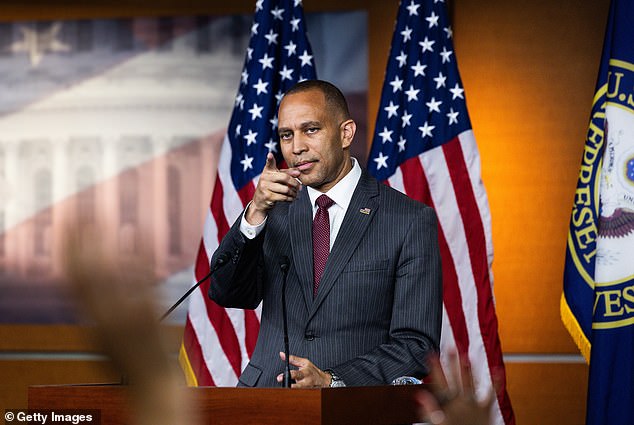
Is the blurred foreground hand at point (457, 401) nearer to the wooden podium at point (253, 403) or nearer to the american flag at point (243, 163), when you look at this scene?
the wooden podium at point (253, 403)

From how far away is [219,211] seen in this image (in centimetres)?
436

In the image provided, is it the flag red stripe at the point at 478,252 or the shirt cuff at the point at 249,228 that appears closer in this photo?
the shirt cuff at the point at 249,228

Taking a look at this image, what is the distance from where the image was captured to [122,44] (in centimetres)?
517

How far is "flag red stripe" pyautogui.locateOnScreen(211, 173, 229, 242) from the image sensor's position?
433 centimetres

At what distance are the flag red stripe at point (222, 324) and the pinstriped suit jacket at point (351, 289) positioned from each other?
1519 mm

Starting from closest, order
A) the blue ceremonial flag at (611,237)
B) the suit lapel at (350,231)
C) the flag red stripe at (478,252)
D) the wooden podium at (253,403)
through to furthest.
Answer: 1. the wooden podium at (253,403)
2. the suit lapel at (350,231)
3. the blue ceremonial flag at (611,237)
4. the flag red stripe at (478,252)

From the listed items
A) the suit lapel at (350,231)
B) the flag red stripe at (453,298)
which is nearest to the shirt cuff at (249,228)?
the suit lapel at (350,231)

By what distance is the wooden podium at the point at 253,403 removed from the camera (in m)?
1.74

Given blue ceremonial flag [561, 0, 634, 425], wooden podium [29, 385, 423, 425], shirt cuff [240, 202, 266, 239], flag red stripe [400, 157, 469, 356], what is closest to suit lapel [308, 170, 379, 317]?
shirt cuff [240, 202, 266, 239]

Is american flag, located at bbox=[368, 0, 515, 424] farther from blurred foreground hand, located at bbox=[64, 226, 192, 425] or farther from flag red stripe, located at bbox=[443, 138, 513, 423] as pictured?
blurred foreground hand, located at bbox=[64, 226, 192, 425]

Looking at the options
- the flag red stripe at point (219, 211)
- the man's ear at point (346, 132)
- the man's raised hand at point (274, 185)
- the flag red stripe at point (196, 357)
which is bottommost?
the flag red stripe at point (196, 357)

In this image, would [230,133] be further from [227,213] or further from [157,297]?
[157,297]

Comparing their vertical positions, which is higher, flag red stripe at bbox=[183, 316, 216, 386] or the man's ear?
the man's ear

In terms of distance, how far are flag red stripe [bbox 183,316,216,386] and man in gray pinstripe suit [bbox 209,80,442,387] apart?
5.09 ft
